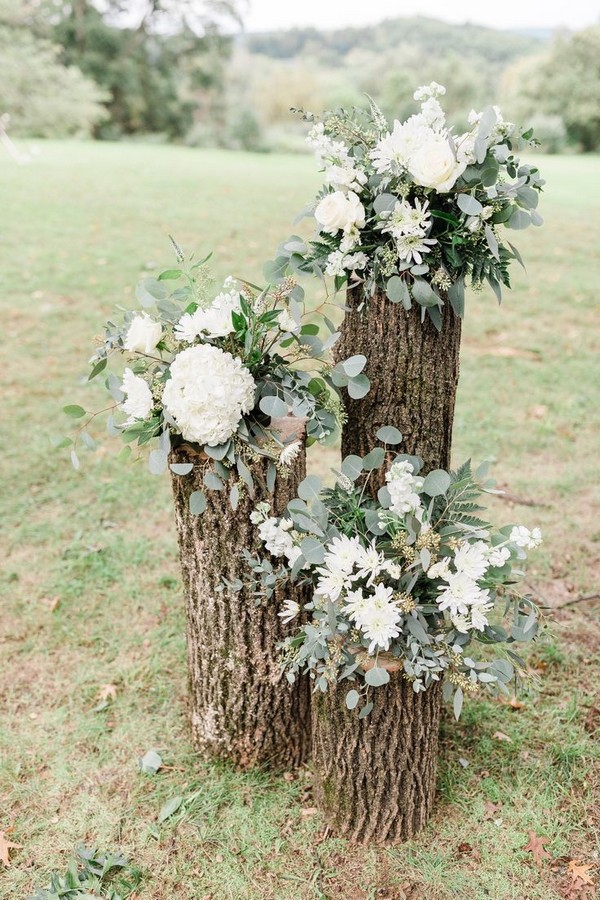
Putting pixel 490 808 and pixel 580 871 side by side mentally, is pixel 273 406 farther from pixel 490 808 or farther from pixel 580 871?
pixel 580 871

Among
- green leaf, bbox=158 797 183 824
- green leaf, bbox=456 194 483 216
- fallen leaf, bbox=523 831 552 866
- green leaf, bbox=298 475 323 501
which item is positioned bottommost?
green leaf, bbox=158 797 183 824

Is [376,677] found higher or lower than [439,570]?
lower

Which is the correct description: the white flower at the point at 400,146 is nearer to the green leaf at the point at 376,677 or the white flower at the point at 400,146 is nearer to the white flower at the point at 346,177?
the white flower at the point at 346,177

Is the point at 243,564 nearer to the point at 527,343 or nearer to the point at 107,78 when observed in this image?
the point at 527,343

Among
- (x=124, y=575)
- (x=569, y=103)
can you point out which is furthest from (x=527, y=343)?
(x=569, y=103)

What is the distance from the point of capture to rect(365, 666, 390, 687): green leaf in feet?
5.78

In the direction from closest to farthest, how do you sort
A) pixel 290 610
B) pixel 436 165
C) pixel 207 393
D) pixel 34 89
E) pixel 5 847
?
pixel 436 165 → pixel 207 393 → pixel 290 610 → pixel 5 847 → pixel 34 89

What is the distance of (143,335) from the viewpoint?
1.83 meters

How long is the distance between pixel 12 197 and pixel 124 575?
26.3ft

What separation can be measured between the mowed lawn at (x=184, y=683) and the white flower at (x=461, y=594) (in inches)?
15.7

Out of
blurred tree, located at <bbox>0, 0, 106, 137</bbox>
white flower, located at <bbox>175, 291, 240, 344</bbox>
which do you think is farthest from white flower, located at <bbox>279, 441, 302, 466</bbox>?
blurred tree, located at <bbox>0, 0, 106, 137</bbox>

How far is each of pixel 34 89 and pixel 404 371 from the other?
18624 millimetres

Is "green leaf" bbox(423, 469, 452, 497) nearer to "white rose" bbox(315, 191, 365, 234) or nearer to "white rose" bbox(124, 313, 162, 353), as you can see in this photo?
"white rose" bbox(315, 191, 365, 234)

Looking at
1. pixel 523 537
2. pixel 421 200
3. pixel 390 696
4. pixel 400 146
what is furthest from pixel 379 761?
pixel 400 146
